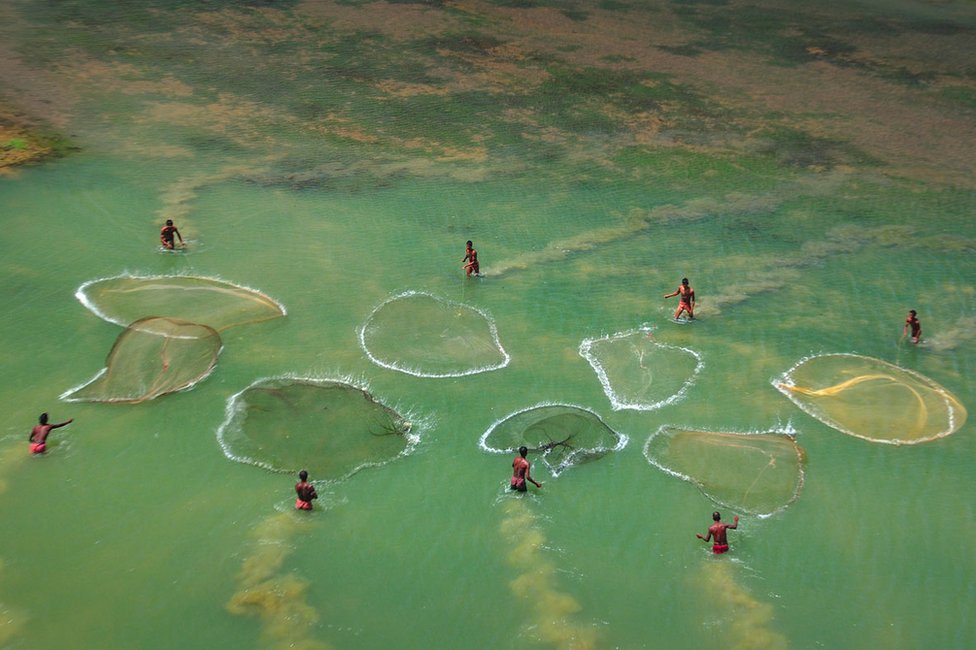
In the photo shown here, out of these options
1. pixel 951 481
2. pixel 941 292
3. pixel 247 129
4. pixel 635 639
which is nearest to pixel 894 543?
pixel 951 481

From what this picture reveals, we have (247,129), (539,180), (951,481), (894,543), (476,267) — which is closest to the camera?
(894,543)

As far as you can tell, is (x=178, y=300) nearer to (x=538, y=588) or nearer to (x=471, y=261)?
(x=471, y=261)

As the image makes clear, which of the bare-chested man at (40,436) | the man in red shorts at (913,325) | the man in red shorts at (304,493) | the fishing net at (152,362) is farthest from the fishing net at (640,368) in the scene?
the bare-chested man at (40,436)

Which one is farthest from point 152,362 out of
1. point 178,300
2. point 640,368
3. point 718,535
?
point 718,535

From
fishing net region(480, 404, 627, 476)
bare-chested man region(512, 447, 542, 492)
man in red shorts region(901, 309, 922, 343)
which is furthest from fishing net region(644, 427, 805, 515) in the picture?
man in red shorts region(901, 309, 922, 343)

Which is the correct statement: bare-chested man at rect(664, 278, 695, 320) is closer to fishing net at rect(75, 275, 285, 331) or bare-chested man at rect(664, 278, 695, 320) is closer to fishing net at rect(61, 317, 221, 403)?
fishing net at rect(75, 275, 285, 331)

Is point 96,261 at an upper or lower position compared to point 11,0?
lower

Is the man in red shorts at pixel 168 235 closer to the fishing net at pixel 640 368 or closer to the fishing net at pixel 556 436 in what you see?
the fishing net at pixel 556 436

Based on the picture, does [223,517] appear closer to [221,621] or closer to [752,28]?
[221,621]
